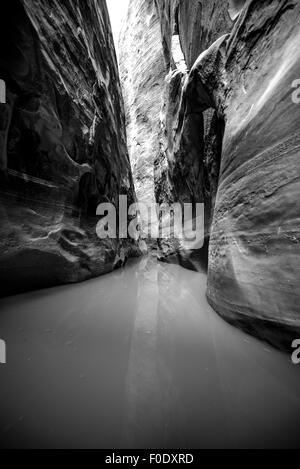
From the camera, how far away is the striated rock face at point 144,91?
17.9m

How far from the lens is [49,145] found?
12.3 ft

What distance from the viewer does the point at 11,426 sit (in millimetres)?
937

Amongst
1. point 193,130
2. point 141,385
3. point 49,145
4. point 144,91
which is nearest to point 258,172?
point 141,385

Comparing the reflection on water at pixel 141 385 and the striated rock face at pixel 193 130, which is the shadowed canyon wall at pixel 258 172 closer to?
the reflection on water at pixel 141 385

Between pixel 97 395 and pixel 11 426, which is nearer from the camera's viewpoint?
pixel 11 426

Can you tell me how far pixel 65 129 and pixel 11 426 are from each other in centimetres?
460

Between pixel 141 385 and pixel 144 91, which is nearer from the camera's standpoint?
pixel 141 385

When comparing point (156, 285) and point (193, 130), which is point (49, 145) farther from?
point (193, 130)

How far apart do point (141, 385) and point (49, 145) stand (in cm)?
409

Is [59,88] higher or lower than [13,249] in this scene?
higher

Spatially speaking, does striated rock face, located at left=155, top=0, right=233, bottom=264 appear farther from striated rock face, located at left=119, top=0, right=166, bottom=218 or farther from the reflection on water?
striated rock face, located at left=119, top=0, right=166, bottom=218

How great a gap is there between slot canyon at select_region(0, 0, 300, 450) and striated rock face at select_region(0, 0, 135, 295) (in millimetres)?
27
